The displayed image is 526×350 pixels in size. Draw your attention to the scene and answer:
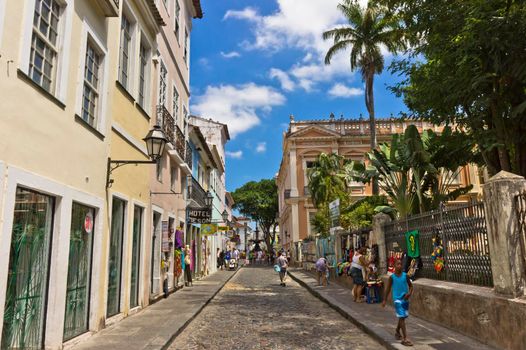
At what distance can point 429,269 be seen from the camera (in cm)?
1012

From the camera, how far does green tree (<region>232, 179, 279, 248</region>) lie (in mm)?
65375

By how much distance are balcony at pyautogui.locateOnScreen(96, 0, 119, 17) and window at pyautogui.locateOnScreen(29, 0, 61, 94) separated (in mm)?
1354

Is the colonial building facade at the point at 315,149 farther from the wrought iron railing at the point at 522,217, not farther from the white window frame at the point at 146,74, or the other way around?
the wrought iron railing at the point at 522,217

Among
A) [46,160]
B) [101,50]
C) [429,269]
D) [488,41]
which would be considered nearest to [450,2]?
[488,41]

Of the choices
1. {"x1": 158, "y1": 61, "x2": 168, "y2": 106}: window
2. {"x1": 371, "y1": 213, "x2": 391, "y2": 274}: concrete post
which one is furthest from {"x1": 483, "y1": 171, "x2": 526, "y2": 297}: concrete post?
{"x1": 158, "y1": 61, "x2": 168, "y2": 106}: window

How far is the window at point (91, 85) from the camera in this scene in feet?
26.9

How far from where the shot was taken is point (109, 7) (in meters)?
8.46

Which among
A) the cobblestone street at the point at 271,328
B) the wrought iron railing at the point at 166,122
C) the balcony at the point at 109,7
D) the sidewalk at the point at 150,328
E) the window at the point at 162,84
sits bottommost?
the cobblestone street at the point at 271,328

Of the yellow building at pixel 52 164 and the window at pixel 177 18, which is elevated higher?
the window at pixel 177 18

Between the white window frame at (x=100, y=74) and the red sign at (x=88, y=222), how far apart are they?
1680mm

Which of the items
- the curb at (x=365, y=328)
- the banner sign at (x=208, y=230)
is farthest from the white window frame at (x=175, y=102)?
the curb at (x=365, y=328)

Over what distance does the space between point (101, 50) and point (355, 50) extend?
20700 millimetres

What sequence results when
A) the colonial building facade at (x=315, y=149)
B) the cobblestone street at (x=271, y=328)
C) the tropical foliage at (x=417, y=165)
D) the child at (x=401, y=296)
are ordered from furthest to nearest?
the colonial building facade at (x=315, y=149) < the tropical foliage at (x=417, y=165) < the cobblestone street at (x=271, y=328) < the child at (x=401, y=296)

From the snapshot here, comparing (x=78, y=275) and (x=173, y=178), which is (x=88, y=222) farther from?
(x=173, y=178)
